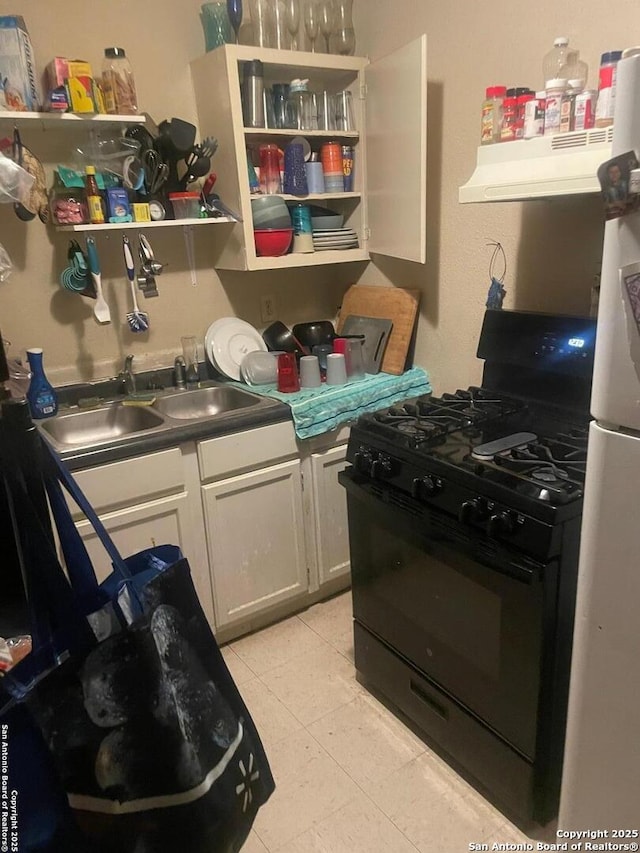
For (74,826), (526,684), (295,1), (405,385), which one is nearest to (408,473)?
(526,684)

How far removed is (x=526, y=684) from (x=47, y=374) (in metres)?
1.84

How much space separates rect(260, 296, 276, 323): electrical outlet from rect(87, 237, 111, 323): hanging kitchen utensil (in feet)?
2.18

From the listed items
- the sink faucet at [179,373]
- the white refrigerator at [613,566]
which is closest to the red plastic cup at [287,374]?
the sink faucet at [179,373]

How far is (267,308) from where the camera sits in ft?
8.86

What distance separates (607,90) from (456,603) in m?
1.23

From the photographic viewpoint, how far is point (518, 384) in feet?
6.57

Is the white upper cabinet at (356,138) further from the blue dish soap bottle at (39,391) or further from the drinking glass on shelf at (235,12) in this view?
the blue dish soap bottle at (39,391)

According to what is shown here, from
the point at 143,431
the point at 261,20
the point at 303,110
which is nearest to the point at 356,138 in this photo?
the point at 303,110

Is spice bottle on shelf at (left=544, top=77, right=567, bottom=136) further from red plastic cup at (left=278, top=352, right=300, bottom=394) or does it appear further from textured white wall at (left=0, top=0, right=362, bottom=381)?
textured white wall at (left=0, top=0, right=362, bottom=381)

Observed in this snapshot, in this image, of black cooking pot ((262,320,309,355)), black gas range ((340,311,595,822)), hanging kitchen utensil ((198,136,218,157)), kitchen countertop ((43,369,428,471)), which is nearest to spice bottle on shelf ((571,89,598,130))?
black gas range ((340,311,595,822))

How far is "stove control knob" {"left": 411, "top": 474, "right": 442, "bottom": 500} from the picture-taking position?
5.16 feet

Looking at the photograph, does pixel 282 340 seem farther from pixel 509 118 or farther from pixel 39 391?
pixel 509 118

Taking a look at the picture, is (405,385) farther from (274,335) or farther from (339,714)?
(339,714)

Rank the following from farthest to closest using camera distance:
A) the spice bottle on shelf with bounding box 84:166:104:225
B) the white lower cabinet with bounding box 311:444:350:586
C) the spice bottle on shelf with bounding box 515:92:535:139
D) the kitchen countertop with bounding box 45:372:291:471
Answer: the white lower cabinet with bounding box 311:444:350:586, the spice bottle on shelf with bounding box 84:166:104:225, the kitchen countertop with bounding box 45:372:291:471, the spice bottle on shelf with bounding box 515:92:535:139
